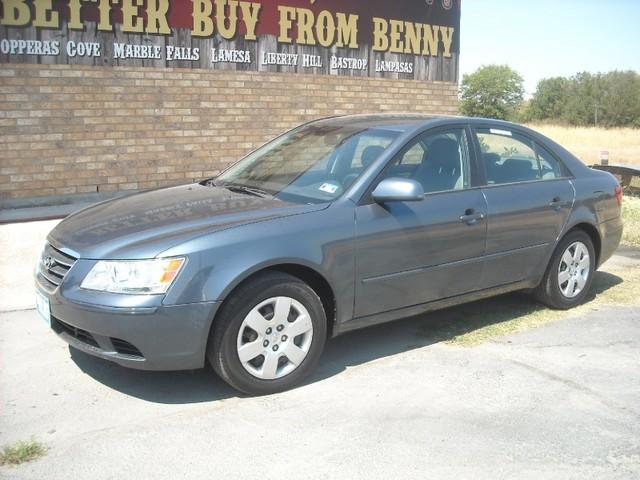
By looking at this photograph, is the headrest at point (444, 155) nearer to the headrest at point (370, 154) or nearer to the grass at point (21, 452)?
the headrest at point (370, 154)

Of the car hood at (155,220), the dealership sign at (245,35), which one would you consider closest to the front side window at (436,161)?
the car hood at (155,220)

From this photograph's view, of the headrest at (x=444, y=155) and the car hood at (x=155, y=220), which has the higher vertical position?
the headrest at (x=444, y=155)

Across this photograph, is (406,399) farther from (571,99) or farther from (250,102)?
(571,99)

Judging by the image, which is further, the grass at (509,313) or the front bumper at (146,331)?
the grass at (509,313)

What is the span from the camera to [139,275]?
3809 mm

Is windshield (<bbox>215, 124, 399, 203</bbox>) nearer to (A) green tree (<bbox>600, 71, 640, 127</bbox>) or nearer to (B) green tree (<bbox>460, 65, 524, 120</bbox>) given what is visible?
(A) green tree (<bbox>600, 71, 640, 127</bbox>)

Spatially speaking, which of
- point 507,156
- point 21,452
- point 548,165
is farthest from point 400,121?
point 21,452

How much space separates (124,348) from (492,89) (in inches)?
2739

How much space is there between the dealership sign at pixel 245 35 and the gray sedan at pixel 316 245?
4.58 meters

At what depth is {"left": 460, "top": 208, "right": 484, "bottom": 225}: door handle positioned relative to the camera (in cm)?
499

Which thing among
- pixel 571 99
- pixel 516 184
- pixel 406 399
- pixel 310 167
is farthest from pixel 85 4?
pixel 571 99

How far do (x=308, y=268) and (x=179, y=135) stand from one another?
6.29 meters

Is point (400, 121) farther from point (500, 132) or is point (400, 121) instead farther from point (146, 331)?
point (146, 331)

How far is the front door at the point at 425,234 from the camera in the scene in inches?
178
